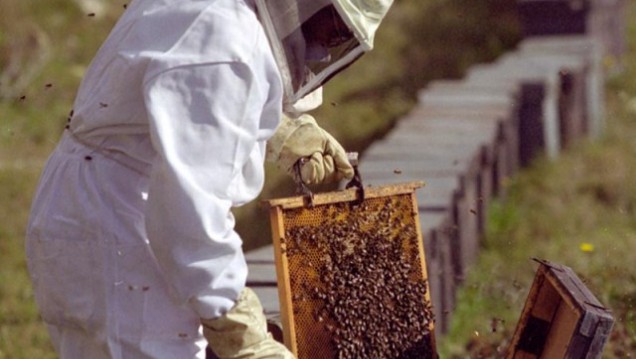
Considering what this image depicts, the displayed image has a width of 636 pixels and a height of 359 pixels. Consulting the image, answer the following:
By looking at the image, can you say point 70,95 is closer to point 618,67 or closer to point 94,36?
point 94,36

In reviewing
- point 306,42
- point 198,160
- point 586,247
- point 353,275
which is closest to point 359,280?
point 353,275

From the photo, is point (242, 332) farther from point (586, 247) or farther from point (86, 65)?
point (86, 65)

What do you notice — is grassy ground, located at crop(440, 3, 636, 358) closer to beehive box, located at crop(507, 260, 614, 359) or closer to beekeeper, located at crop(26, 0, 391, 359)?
beehive box, located at crop(507, 260, 614, 359)

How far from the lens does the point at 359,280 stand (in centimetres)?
427

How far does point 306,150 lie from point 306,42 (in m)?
0.52

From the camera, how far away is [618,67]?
12516 mm

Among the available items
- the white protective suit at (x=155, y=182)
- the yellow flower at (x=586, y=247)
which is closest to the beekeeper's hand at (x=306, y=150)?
the white protective suit at (x=155, y=182)

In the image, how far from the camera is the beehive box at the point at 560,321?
3.72 metres

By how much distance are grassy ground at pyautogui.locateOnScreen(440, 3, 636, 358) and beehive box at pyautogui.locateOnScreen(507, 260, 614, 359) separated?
50.5 inches

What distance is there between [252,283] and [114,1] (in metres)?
8.47

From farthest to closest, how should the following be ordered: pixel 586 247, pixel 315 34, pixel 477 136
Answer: pixel 477 136
pixel 586 247
pixel 315 34

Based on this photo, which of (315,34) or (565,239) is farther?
(565,239)

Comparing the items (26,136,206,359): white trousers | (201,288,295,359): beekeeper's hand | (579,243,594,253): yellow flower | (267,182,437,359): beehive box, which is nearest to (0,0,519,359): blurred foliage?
(579,243,594,253): yellow flower

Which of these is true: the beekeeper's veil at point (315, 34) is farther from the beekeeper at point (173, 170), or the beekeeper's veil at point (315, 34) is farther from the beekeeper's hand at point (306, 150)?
the beekeeper's hand at point (306, 150)
